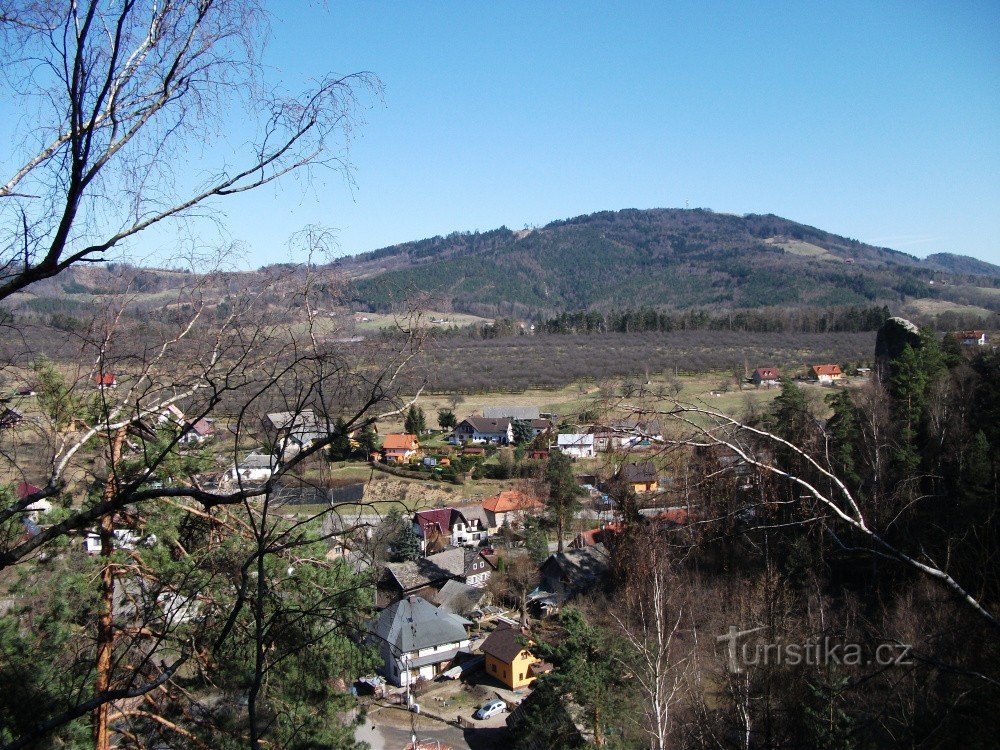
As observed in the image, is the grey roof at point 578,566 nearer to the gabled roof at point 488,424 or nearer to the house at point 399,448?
the house at point 399,448

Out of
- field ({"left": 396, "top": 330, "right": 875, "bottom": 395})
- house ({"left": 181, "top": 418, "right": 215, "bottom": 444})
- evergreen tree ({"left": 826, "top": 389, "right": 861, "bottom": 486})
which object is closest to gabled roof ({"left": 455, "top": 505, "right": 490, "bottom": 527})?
evergreen tree ({"left": 826, "top": 389, "right": 861, "bottom": 486})

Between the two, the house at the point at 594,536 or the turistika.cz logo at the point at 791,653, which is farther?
the house at the point at 594,536

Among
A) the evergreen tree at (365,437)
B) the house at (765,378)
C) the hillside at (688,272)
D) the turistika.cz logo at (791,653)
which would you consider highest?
the hillside at (688,272)

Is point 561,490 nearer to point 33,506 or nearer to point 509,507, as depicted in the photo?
point 509,507

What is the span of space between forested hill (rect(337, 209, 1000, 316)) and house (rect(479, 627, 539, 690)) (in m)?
78.4

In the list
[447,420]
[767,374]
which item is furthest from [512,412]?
[767,374]

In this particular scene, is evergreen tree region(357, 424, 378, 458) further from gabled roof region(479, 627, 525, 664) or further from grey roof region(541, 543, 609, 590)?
grey roof region(541, 543, 609, 590)

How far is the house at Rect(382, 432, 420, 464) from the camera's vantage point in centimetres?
3228

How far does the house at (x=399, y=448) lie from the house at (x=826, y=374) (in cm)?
2481

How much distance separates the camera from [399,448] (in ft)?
108

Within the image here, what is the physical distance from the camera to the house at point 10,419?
8.32ft

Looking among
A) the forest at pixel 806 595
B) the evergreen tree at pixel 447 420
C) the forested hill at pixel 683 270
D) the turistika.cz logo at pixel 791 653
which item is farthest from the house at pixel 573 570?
the forested hill at pixel 683 270

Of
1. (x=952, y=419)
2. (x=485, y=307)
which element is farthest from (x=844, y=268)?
(x=952, y=419)

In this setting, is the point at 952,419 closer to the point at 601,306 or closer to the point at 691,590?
the point at 691,590
